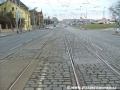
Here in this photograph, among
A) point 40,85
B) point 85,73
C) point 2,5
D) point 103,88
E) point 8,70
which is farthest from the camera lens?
point 2,5

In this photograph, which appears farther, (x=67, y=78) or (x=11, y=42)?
(x=11, y=42)

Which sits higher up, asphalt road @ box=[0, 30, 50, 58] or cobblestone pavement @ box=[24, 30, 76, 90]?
cobblestone pavement @ box=[24, 30, 76, 90]

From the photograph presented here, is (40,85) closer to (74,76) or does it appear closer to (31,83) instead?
(31,83)

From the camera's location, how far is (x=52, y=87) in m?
6.66

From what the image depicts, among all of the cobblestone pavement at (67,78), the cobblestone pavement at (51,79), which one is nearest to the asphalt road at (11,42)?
the cobblestone pavement at (51,79)

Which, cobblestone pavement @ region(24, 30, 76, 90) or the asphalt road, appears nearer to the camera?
cobblestone pavement @ region(24, 30, 76, 90)

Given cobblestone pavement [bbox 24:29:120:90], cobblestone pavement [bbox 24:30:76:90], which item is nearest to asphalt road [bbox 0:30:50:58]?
cobblestone pavement [bbox 24:30:76:90]

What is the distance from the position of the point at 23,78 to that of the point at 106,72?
3081mm

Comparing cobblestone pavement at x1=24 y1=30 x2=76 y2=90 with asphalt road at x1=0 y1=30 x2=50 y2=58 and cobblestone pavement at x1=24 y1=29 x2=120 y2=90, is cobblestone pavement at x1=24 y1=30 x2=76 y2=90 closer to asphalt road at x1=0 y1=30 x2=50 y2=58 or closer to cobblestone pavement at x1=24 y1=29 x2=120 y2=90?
cobblestone pavement at x1=24 y1=29 x2=120 y2=90

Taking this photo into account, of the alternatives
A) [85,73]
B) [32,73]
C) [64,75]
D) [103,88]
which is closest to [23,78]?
[32,73]

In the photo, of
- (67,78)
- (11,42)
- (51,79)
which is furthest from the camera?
(11,42)

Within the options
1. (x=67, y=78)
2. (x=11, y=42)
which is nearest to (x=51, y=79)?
(x=67, y=78)

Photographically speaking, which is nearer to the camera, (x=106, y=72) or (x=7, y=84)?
(x=7, y=84)

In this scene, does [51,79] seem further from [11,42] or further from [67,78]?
[11,42]
